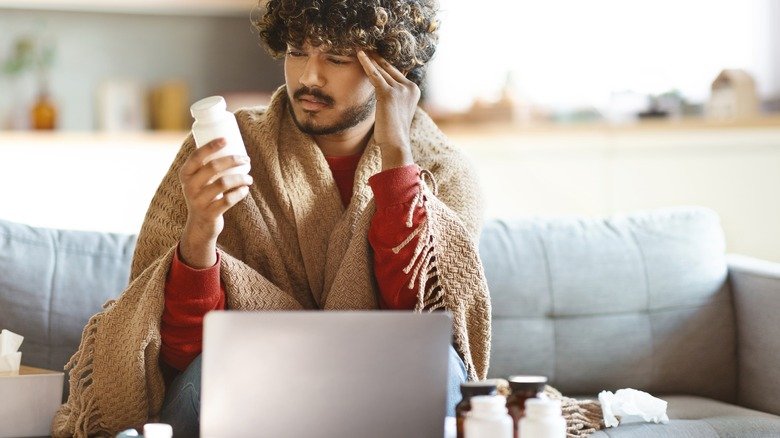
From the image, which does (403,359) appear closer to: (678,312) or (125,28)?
(678,312)

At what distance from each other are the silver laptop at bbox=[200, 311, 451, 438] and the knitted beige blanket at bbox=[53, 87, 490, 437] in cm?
42

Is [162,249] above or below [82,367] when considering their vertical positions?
above

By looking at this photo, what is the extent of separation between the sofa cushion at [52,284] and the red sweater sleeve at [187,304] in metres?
0.44

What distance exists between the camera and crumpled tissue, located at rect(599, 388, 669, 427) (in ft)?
6.05

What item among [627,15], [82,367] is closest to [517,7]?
[627,15]

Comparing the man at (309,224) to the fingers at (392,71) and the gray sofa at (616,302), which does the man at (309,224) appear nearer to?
the fingers at (392,71)

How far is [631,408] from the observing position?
185 cm

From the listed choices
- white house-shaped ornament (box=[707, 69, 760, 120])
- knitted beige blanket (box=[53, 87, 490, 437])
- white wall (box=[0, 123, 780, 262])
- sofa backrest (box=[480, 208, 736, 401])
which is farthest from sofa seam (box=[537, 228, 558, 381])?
white house-shaped ornament (box=[707, 69, 760, 120])

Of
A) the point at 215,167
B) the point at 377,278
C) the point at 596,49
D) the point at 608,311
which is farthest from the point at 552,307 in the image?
the point at 596,49

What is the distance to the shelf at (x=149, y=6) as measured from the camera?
3703 mm

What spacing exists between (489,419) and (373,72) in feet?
2.75

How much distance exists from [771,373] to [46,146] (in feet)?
8.14

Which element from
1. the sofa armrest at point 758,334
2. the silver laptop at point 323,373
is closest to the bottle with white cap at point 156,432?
the silver laptop at point 323,373

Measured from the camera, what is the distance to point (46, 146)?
353 cm
